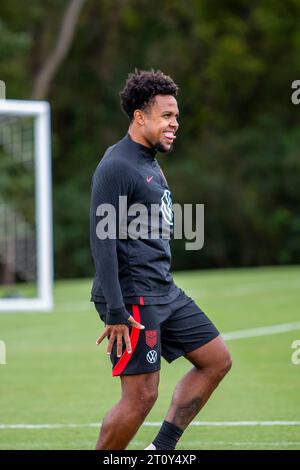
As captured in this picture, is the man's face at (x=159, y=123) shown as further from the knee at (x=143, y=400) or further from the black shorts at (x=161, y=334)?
the knee at (x=143, y=400)

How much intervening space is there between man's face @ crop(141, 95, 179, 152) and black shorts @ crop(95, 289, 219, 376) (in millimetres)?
966

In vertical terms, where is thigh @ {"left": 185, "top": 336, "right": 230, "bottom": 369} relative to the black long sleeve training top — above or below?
below

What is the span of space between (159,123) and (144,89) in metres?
0.23

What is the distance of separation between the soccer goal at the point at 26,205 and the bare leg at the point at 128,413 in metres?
10.7

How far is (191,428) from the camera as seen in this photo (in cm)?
809

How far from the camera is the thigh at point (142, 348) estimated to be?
228 inches

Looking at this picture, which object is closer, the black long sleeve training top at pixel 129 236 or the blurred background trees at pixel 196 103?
the black long sleeve training top at pixel 129 236

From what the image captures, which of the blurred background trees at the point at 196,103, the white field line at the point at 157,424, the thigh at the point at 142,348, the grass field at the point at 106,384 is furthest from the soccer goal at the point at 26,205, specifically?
the thigh at the point at 142,348

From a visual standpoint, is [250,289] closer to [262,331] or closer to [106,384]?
[262,331]

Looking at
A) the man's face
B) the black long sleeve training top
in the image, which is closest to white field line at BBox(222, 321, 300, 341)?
the black long sleeve training top

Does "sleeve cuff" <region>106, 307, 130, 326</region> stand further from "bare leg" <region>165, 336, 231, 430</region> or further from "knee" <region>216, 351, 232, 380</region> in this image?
"knee" <region>216, 351, 232, 380</region>

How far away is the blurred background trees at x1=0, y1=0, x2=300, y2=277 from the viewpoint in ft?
121

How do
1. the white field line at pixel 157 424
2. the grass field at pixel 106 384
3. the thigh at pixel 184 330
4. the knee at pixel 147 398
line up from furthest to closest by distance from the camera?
the white field line at pixel 157 424 < the grass field at pixel 106 384 < the thigh at pixel 184 330 < the knee at pixel 147 398

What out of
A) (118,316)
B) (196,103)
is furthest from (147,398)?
(196,103)
